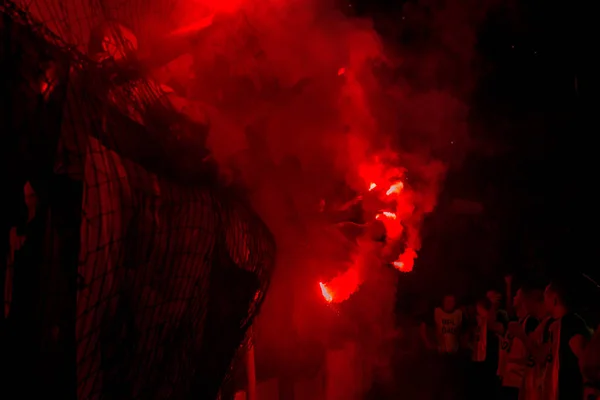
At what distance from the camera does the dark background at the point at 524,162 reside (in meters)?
8.31

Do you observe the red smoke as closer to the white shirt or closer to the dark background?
the white shirt

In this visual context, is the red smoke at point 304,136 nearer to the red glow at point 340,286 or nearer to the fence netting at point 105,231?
the red glow at point 340,286

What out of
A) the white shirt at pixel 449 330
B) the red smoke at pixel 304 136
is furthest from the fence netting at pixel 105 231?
the white shirt at pixel 449 330

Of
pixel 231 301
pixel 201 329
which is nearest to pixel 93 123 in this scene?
pixel 201 329

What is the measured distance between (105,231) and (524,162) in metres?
8.86

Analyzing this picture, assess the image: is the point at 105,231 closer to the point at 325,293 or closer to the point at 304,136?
the point at 304,136

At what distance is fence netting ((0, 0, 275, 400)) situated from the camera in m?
1.33

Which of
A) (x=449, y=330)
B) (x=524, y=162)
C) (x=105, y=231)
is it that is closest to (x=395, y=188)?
(x=105, y=231)

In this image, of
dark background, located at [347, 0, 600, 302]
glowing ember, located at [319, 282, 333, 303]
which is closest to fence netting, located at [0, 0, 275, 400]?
glowing ember, located at [319, 282, 333, 303]

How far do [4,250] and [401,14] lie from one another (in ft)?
20.6

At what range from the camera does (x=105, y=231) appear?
1.62 metres

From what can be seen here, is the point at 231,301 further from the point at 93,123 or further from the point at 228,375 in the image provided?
the point at 93,123

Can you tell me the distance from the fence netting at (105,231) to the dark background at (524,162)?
6587mm

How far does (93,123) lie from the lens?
5.25ft
